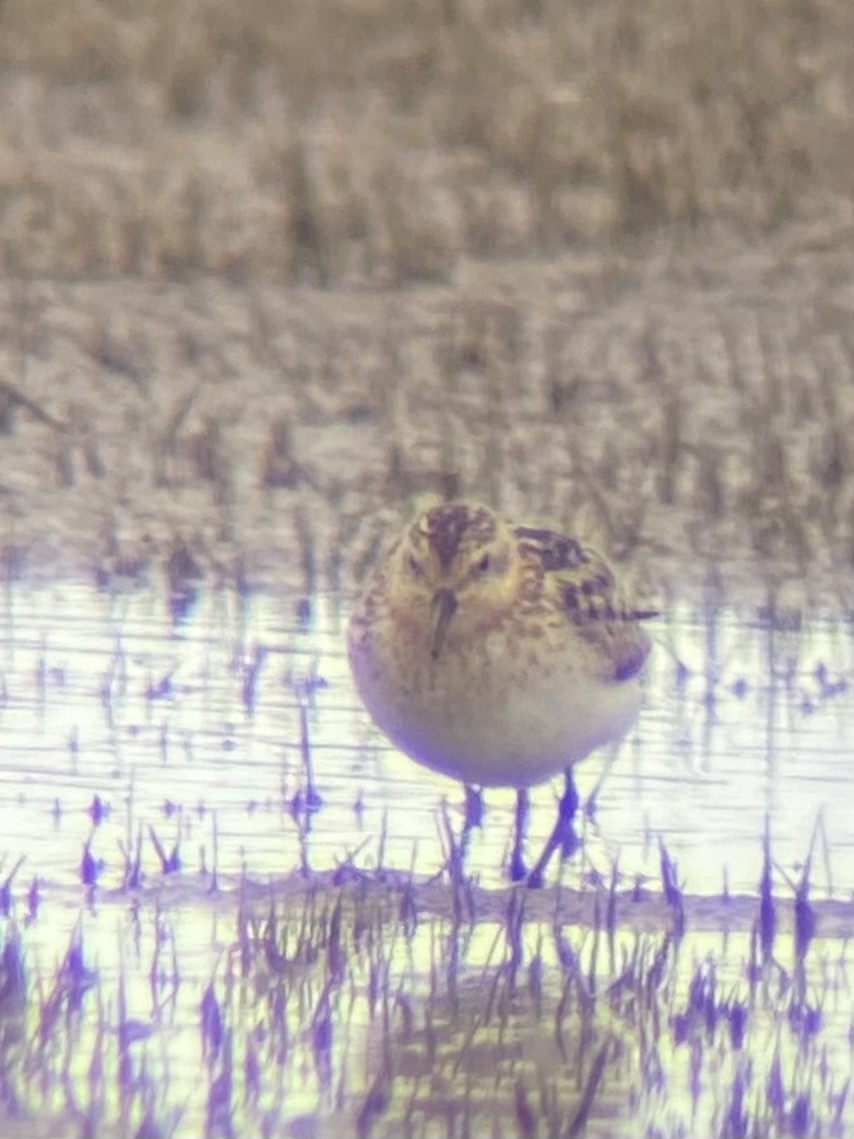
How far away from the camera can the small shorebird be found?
20.3ft

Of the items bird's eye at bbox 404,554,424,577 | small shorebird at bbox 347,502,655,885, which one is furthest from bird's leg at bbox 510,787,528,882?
bird's eye at bbox 404,554,424,577

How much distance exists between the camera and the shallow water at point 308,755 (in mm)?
6078

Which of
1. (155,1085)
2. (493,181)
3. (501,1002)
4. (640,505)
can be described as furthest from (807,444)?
(155,1085)

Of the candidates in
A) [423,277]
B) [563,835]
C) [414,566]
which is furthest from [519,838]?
[423,277]

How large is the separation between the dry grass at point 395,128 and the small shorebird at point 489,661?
211 inches

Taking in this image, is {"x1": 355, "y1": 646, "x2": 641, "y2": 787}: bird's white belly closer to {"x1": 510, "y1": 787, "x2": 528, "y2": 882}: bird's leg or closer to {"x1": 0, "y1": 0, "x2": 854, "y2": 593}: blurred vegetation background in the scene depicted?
{"x1": 510, "y1": 787, "x2": 528, "y2": 882}: bird's leg

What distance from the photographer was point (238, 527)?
8648 mm

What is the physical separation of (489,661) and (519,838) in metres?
0.36

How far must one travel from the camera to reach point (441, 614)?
20.5 ft

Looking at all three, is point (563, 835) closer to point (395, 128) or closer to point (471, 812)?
point (471, 812)

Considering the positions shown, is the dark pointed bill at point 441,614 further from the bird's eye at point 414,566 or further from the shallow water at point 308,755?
the shallow water at point 308,755

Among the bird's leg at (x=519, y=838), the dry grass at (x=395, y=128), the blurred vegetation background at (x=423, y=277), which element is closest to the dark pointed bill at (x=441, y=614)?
the bird's leg at (x=519, y=838)

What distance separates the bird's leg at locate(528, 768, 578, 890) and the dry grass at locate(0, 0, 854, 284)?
5563mm

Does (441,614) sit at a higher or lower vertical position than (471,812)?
higher
